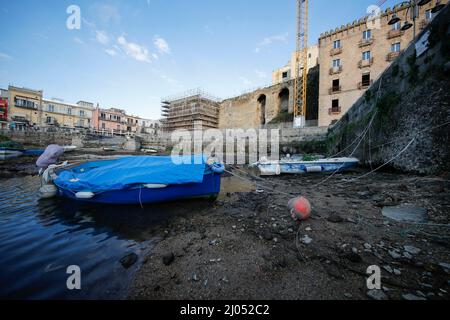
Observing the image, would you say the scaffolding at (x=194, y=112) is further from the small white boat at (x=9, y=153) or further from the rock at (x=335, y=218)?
the rock at (x=335, y=218)

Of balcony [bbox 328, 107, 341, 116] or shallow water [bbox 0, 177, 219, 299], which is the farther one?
balcony [bbox 328, 107, 341, 116]

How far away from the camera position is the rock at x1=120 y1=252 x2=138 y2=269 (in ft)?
7.88

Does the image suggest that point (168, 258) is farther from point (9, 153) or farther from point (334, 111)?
point (334, 111)

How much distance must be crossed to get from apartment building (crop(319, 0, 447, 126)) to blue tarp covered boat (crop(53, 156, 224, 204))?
23673 mm

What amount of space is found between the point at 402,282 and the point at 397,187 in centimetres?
423

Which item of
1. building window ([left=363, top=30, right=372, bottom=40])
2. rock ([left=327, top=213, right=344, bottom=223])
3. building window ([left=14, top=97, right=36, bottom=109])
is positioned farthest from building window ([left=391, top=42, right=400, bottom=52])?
building window ([left=14, top=97, right=36, bottom=109])

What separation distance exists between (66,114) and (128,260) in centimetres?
6059

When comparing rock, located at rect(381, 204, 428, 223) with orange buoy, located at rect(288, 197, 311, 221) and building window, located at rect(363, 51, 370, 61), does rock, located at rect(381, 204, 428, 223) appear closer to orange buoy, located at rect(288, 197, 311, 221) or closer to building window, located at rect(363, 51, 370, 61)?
orange buoy, located at rect(288, 197, 311, 221)

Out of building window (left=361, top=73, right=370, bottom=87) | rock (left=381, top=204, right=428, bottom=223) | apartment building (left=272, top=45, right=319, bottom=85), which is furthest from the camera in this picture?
apartment building (left=272, top=45, right=319, bottom=85)

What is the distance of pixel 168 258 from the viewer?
2400 millimetres

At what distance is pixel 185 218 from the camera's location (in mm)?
3873
